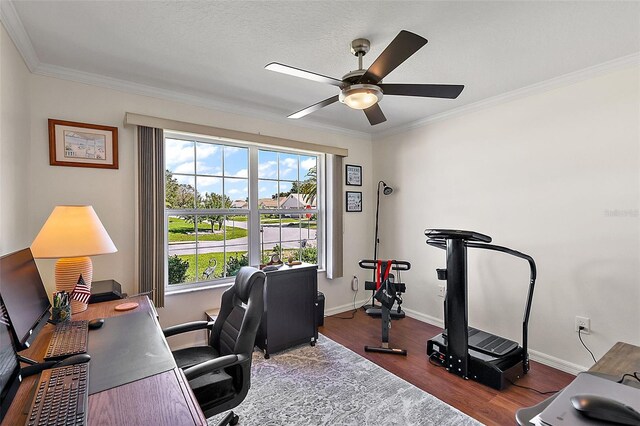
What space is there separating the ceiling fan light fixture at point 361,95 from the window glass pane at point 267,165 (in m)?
1.77

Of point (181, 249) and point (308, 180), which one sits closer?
point (181, 249)

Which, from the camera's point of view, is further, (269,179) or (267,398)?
(269,179)

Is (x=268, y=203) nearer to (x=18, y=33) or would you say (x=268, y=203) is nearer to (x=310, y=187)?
(x=310, y=187)

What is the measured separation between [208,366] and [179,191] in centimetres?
207

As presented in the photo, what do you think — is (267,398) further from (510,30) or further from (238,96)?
(510,30)

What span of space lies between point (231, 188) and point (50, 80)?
1.66 metres

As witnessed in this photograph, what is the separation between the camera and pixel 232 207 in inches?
132

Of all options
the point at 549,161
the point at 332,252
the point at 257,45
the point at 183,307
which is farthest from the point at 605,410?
the point at 332,252

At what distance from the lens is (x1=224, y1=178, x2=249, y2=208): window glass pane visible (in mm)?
3318

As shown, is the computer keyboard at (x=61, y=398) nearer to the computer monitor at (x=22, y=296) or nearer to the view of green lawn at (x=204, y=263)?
the computer monitor at (x=22, y=296)

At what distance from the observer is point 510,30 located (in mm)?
1925

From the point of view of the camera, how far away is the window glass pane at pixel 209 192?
124 inches

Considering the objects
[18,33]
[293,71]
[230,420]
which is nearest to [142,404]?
[230,420]

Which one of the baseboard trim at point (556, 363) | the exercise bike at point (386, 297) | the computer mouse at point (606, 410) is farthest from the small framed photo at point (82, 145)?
the baseboard trim at point (556, 363)
